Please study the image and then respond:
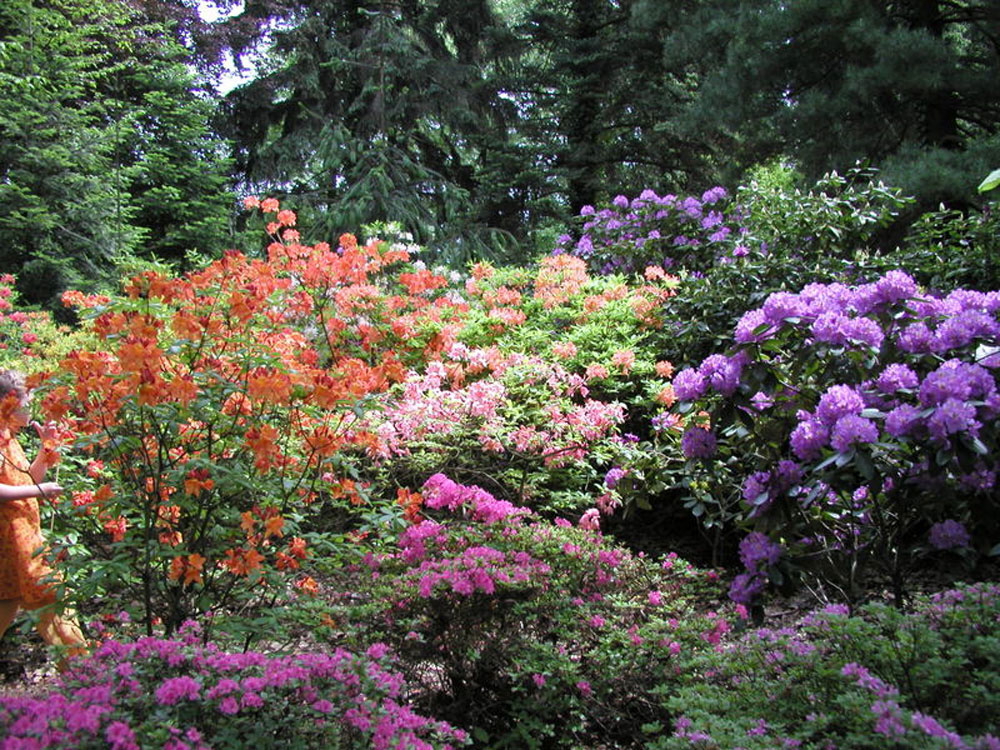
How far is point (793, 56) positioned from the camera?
701 cm

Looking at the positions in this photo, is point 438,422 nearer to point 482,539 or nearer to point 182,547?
point 482,539

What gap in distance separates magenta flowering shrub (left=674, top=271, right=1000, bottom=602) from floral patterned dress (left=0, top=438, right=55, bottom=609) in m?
2.47

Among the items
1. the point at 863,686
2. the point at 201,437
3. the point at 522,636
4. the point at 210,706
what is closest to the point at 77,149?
the point at 201,437

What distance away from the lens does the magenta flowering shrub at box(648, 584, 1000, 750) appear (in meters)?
1.34

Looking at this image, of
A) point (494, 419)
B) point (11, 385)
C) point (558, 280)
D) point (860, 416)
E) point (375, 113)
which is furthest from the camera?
point (375, 113)

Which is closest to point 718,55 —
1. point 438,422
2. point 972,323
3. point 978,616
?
point 438,422

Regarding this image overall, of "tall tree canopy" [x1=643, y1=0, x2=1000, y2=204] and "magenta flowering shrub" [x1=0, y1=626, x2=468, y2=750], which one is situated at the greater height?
"tall tree canopy" [x1=643, y1=0, x2=1000, y2=204]

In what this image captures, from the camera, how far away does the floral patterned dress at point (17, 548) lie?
2797 mm

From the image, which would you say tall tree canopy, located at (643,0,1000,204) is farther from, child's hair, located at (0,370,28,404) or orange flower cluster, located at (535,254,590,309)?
child's hair, located at (0,370,28,404)

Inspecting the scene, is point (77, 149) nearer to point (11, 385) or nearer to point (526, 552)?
point (11, 385)

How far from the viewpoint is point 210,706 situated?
54.6 inches

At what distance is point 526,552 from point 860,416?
43.3 inches

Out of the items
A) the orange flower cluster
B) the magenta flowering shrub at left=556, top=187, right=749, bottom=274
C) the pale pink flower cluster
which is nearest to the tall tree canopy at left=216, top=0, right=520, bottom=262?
the magenta flowering shrub at left=556, top=187, right=749, bottom=274

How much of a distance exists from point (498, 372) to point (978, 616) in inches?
105
